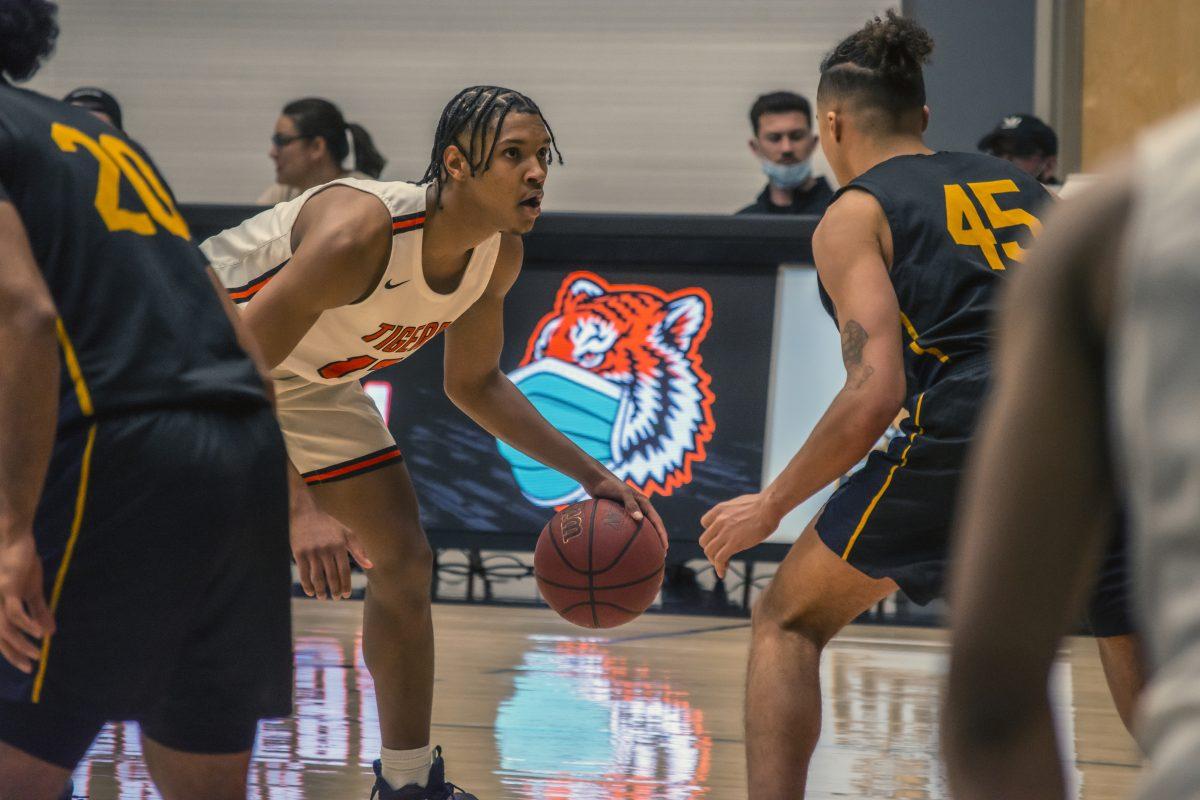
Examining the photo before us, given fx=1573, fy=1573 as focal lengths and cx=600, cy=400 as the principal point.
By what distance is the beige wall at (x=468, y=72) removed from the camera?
10.4 meters

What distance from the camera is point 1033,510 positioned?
97cm

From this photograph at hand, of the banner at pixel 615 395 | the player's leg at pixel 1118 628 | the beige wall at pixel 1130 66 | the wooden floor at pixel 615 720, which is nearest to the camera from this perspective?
the player's leg at pixel 1118 628

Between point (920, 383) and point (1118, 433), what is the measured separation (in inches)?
92.7

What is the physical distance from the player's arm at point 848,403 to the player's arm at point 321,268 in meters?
0.99

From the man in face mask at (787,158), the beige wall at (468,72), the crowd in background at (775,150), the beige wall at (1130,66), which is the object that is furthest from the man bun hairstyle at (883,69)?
the beige wall at (468,72)

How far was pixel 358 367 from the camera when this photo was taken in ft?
13.1

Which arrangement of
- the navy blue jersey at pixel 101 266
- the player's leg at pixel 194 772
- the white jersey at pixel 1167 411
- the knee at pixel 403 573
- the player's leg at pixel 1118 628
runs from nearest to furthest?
the white jersey at pixel 1167 411, the navy blue jersey at pixel 101 266, the player's leg at pixel 194 772, the player's leg at pixel 1118 628, the knee at pixel 403 573

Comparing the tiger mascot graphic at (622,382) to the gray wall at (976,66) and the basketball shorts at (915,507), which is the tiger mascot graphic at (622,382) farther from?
the basketball shorts at (915,507)

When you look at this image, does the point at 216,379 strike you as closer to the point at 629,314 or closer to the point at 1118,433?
the point at 1118,433

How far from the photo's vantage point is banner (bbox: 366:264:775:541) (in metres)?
6.84

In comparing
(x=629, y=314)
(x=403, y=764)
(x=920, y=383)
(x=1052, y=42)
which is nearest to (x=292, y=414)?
(x=403, y=764)

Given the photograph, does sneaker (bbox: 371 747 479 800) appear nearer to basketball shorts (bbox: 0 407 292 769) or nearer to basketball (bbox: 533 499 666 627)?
basketball (bbox: 533 499 666 627)

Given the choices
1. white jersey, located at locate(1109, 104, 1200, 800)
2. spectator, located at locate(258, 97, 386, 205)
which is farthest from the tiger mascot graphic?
white jersey, located at locate(1109, 104, 1200, 800)

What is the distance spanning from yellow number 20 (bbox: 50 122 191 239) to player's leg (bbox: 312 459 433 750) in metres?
1.62
